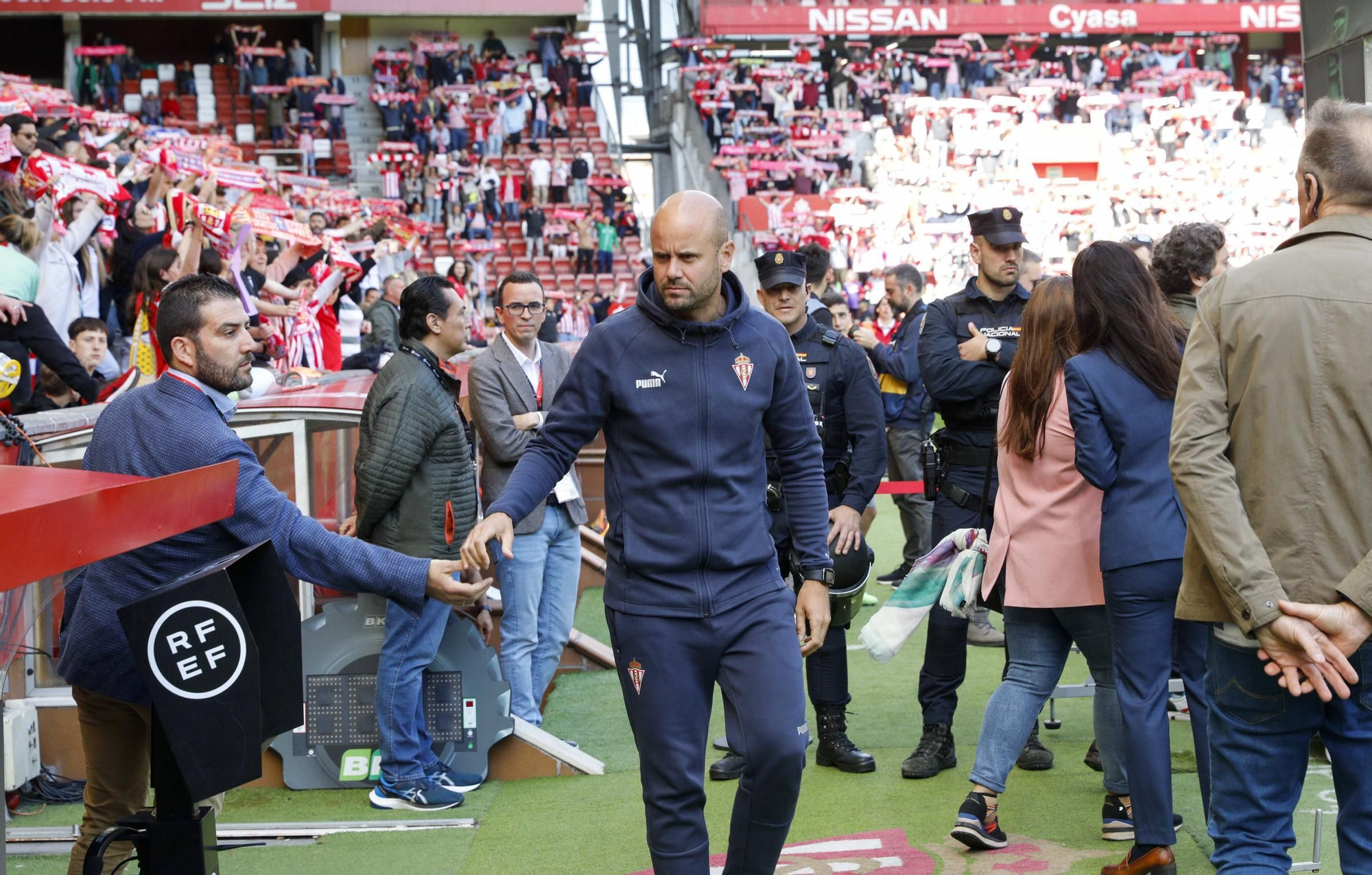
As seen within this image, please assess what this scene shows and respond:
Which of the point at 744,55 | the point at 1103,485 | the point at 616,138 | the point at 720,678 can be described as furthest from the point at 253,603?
the point at 744,55

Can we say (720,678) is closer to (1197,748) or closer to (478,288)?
(1197,748)

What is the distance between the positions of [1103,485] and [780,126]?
94.1ft

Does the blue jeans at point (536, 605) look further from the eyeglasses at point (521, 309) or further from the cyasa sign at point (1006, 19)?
the cyasa sign at point (1006, 19)

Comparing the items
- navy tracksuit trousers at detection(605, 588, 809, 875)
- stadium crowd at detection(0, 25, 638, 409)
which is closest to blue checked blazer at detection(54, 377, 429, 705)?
navy tracksuit trousers at detection(605, 588, 809, 875)

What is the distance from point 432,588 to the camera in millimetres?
3117

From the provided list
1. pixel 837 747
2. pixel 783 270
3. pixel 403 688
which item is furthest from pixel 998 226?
pixel 403 688

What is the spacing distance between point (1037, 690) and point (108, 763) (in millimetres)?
2473

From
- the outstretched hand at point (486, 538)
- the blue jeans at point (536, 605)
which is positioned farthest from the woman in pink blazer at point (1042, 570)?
the blue jeans at point (536, 605)

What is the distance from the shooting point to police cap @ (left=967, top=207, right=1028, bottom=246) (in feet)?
15.5

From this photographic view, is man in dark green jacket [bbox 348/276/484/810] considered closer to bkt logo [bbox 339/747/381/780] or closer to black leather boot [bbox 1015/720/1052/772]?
bkt logo [bbox 339/747/381/780]

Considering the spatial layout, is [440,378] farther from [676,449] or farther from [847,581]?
[676,449]

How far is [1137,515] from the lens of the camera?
11.8 feet

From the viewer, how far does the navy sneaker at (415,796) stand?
4730 mm

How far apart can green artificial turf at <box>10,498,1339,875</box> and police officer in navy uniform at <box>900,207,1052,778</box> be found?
22cm
